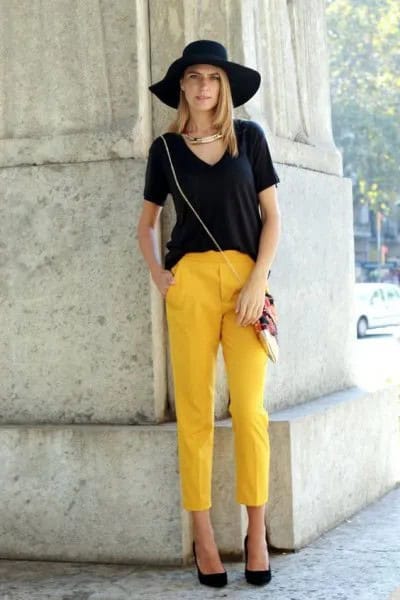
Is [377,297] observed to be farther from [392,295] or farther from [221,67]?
[221,67]

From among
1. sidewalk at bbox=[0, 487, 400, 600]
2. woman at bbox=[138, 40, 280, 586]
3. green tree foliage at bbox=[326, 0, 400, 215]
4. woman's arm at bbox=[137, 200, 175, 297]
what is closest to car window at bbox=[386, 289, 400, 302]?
green tree foliage at bbox=[326, 0, 400, 215]

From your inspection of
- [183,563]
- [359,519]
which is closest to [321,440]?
[359,519]

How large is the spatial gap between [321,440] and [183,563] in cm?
93

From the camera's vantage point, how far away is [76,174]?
16.5 ft

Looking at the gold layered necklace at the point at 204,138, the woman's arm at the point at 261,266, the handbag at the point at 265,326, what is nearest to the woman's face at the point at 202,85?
the gold layered necklace at the point at 204,138

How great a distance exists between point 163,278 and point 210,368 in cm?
39

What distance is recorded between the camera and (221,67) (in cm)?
431

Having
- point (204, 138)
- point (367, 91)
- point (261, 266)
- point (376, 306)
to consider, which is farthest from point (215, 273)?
point (367, 91)

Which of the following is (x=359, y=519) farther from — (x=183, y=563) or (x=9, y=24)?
(x=9, y=24)

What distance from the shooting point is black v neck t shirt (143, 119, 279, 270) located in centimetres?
429

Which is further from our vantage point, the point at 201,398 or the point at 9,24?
the point at 9,24

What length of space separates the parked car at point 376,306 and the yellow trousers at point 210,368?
26.6 metres

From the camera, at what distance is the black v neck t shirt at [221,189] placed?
169 inches

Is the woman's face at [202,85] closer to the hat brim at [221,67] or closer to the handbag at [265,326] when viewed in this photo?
the hat brim at [221,67]
